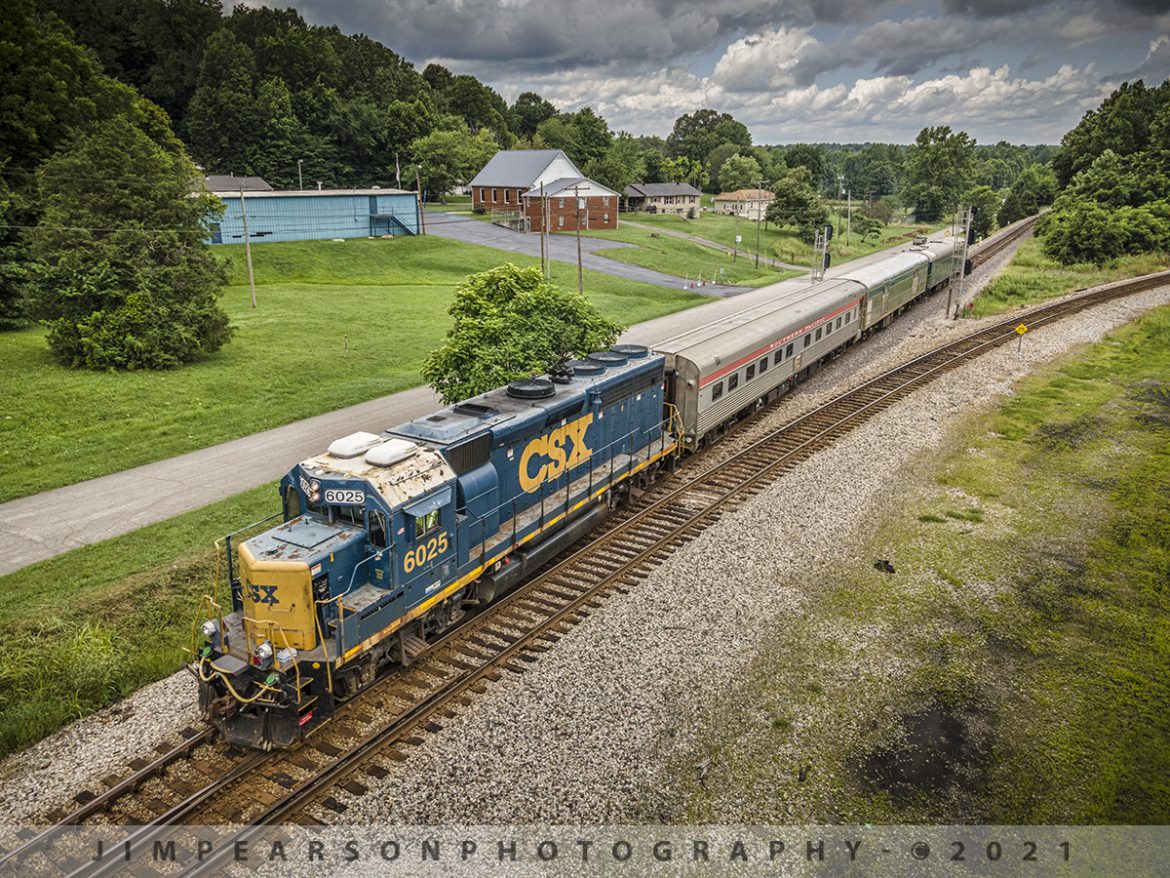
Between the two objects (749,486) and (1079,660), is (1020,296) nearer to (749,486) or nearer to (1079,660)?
(749,486)

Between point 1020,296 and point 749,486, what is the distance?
1632 inches

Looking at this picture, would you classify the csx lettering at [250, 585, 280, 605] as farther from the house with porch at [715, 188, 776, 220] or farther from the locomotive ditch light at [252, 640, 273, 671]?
the house with porch at [715, 188, 776, 220]

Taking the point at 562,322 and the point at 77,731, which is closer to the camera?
the point at 77,731

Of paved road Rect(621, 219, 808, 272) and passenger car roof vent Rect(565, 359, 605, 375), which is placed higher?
paved road Rect(621, 219, 808, 272)

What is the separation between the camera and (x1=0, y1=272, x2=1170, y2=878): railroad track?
10359mm

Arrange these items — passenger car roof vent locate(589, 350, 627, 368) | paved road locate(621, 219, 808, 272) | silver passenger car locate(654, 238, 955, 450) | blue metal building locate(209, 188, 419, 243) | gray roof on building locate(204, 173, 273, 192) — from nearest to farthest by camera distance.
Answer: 1. passenger car roof vent locate(589, 350, 627, 368)
2. silver passenger car locate(654, 238, 955, 450)
3. blue metal building locate(209, 188, 419, 243)
4. gray roof on building locate(204, 173, 273, 192)
5. paved road locate(621, 219, 808, 272)

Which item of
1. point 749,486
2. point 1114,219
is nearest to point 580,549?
point 749,486

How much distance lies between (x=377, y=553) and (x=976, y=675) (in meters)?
10.8

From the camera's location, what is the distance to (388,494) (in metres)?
12.2

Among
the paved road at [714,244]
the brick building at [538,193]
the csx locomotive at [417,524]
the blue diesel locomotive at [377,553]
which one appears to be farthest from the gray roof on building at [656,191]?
the blue diesel locomotive at [377,553]

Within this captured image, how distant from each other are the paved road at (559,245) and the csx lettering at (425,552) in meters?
47.1

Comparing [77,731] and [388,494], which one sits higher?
[388,494]

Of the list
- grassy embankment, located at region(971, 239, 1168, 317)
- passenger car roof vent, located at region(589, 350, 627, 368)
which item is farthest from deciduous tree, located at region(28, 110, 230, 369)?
grassy embankment, located at region(971, 239, 1168, 317)

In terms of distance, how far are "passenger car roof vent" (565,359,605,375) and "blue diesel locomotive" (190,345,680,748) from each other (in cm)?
210
